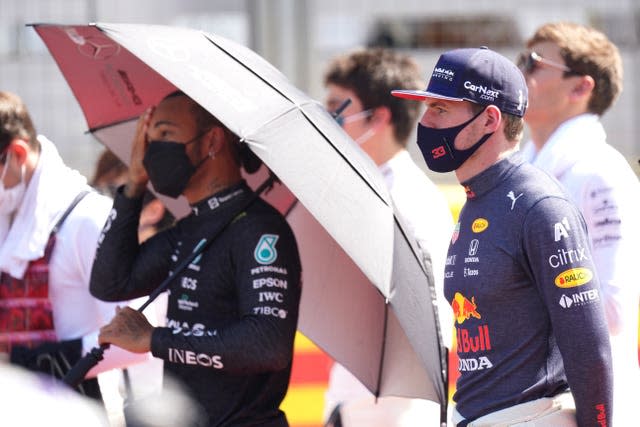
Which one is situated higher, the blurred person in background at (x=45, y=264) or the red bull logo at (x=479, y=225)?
the red bull logo at (x=479, y=225)

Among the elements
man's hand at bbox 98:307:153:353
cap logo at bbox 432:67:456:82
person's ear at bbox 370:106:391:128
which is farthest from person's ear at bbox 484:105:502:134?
person's ear at bbox 370:106:391:128

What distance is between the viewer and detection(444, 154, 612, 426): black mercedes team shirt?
127 inches

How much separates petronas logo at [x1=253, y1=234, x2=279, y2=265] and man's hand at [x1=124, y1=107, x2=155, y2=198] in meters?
0.56

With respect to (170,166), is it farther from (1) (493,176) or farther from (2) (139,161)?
(1) (493,176)

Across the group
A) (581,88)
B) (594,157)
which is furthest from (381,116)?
(594,157)

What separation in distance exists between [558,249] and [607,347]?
0.29 m

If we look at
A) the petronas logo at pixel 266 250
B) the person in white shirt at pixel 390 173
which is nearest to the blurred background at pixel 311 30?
the person in white shirt at pixel 390 173

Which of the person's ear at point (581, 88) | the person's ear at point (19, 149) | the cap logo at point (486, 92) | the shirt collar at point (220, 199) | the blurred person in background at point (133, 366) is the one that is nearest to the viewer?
the cap logo at point (486, 92)

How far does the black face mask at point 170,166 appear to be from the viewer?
13.1ft

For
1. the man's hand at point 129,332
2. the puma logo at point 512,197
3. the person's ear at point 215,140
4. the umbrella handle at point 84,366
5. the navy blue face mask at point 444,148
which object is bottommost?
the umbrella handle at point 84,366

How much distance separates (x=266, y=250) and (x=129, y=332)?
0.48 meters

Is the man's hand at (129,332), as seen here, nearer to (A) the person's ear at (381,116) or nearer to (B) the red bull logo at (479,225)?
(B) the red bull logo at (479,225)

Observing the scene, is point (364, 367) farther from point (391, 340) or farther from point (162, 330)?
point (162, 330)

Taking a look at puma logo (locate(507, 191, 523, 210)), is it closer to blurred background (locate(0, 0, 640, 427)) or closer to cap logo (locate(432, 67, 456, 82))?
cap logo (locate(432, 67, 456, 82))
